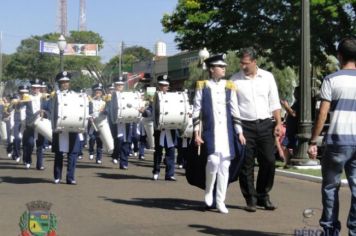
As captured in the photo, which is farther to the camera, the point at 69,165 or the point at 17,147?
the point at 17,147

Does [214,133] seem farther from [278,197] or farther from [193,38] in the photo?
[193,38]

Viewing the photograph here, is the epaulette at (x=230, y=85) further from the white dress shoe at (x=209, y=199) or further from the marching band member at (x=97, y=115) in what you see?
the marching band member at (x=97, y=115)

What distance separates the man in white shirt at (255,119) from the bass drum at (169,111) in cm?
422

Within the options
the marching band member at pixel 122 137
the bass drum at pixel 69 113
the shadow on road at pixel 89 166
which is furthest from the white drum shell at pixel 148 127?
the bass drum at pixel 69 113

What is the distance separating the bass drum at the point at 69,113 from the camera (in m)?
12.7

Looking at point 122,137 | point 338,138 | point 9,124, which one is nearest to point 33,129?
point 122,137

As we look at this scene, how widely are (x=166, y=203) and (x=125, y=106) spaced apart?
5.98m

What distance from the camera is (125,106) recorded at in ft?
52.5

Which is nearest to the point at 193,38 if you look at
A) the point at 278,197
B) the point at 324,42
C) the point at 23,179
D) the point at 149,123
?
the point at 324,42

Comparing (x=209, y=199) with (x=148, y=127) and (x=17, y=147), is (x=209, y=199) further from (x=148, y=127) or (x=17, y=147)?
(x=17, y=147)

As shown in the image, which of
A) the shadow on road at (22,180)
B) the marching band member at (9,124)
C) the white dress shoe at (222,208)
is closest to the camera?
the white dress shoe at (222,208)

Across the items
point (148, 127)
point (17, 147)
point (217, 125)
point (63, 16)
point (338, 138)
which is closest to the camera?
point (338, 138)

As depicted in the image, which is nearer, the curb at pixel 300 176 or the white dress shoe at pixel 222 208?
the white dress shoe at pixel 222 208

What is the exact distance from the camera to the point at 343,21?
26594mm
